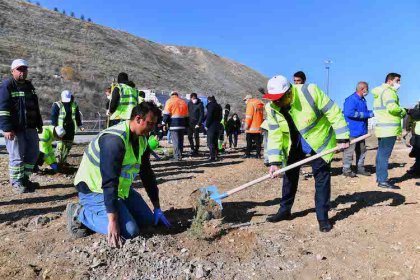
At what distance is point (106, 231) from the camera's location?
386cm

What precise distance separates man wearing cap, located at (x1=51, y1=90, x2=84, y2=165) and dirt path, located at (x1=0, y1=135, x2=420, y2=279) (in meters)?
1.77

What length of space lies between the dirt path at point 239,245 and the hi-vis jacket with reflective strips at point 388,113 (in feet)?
3.20

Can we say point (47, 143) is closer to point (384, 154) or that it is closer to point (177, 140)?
point (177, 140)

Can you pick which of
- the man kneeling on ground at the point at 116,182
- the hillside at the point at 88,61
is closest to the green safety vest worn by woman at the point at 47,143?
the man kneeling on ground at the point at 116,182

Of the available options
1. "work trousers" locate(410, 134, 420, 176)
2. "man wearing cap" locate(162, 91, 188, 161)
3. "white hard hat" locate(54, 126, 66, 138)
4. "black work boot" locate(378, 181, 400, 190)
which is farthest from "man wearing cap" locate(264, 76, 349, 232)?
"man wearing cap" locate(162, 91, 188, 161)

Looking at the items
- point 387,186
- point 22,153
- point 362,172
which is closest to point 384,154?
point 387,186

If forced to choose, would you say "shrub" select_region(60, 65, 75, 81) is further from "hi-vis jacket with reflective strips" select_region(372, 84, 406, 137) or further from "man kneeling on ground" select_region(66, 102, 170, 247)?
"man kneeling on ground" select_region(66, 102, 170, 247)

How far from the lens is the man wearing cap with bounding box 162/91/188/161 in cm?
945

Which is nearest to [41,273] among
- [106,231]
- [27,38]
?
[106,231]

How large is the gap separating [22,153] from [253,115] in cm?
527

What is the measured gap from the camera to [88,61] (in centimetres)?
3541

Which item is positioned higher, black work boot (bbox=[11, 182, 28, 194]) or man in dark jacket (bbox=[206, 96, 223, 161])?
man in dark jacket (bbox=[206, 96, 223, 161])

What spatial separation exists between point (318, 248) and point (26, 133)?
4.42m

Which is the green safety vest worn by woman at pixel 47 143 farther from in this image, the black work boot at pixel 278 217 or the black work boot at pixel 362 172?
the black work boot at pixel 362 172
